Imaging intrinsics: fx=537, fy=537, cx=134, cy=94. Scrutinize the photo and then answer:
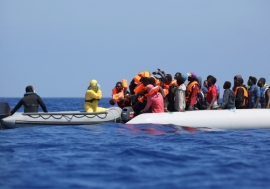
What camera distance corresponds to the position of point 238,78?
588 inches

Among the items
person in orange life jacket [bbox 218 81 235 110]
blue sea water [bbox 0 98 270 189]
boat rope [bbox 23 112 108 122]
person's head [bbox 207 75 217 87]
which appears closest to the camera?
blue sea water [bbox 0 98 270 189]

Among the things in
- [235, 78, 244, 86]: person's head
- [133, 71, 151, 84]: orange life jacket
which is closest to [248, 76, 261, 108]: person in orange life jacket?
[235, 78, 244, 86]: person's head

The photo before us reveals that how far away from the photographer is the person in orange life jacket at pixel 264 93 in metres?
15.1

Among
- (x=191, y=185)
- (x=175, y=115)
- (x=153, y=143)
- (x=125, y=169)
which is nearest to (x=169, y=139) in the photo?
(x=153, y=143)

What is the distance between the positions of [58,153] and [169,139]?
296 centimetres

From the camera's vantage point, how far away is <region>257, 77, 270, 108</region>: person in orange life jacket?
1507 cm

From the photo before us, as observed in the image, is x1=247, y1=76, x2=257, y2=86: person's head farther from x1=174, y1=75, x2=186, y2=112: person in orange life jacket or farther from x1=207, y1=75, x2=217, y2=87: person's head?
x1=174, y1=75, x2=186, y2=112: person in orange life jacket

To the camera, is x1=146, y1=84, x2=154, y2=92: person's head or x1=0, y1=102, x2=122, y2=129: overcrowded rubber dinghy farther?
x1=146, y1=84, x2=154, y2=92: person's head

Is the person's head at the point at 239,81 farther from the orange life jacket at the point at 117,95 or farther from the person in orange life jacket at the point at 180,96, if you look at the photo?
the orange life jacket at the point at 117,95

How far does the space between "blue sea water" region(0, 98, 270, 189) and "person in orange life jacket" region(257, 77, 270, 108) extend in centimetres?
240

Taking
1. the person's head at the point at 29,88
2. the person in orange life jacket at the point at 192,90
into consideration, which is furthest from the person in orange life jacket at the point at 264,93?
the person's head at the point at 29,88

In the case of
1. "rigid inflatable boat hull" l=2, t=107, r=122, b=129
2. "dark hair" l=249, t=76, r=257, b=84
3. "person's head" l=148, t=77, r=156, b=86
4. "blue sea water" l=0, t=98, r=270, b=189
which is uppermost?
"dark hair" l=249, t=76, r=257, b=84

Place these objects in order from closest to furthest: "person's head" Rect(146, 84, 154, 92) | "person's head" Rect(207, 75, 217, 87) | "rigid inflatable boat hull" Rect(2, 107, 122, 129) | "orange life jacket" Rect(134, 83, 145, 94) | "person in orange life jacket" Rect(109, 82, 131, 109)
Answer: "rigid inflatable boat hull" Rect(2, 107, 122, 129) < "person's head" Rect(146, 84, 154, 92) < "orange life jacket" Rect(134, 83, 145, 94) < "person's head" Rect(207, 75, 217, 87) < "person in orange life jacket" Rect(109, 82, 131, 109)

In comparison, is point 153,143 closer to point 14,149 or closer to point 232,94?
point 14,149
